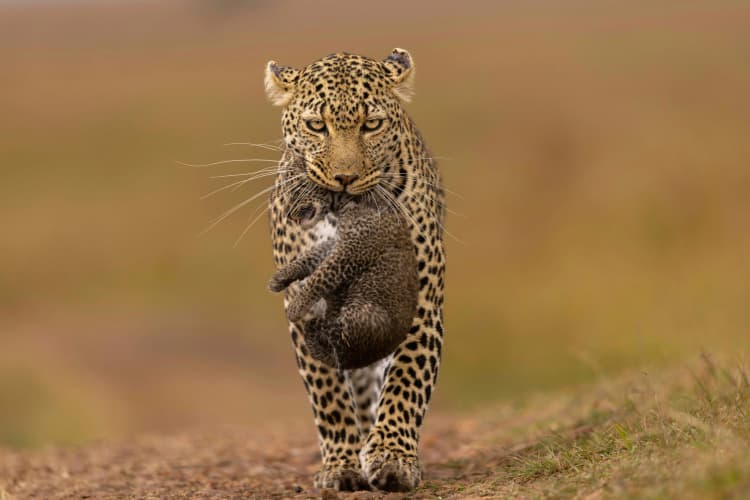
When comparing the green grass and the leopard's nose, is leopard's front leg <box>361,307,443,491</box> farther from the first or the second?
the leopard's nose

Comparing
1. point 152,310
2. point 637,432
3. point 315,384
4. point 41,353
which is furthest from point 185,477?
point 152,310

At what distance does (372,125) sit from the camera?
7879mm

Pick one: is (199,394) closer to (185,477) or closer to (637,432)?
(185,477)

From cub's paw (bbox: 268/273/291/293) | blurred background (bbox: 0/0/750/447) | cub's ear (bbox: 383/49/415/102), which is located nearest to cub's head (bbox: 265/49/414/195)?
cub's ear (bbox: 383/49/415/102)

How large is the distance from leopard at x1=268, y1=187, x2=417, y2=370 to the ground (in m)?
0.98

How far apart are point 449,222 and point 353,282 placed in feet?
80.5

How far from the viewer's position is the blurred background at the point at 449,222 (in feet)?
72.2

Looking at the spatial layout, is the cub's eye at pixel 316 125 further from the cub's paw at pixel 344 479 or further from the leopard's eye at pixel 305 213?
the cub's paw at pixel 344 479

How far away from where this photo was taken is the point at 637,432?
23.8 feet

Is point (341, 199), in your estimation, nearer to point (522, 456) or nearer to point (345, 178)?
point (345, 178)

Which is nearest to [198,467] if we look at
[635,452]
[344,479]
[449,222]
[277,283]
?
[344,479]

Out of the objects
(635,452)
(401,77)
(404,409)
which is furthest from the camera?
(401,77)

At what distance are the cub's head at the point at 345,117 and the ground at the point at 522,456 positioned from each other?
6.41 ft

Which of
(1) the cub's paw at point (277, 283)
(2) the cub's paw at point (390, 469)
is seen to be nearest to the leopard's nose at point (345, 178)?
(1) the cub's paw at point (277, 283)
